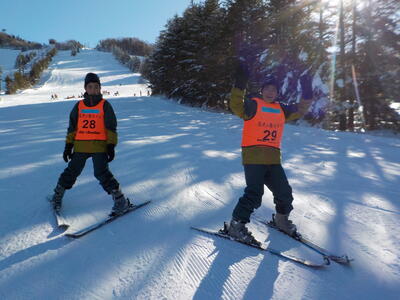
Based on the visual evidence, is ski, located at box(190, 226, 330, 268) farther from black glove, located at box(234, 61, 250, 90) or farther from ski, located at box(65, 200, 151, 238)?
black glove, located at box(234, 61, 250, 90)

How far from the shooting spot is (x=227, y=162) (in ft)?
17.5

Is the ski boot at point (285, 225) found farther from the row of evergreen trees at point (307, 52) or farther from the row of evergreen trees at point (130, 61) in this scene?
the row of evergreen trees at point (130, 61)

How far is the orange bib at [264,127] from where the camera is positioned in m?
2.71

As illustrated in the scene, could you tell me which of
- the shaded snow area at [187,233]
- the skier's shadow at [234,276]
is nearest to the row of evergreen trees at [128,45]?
the shaded snow area at [187,233]

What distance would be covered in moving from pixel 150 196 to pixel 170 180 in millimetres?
659

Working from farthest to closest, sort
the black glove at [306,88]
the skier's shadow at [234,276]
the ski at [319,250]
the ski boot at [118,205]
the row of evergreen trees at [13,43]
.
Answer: the row of evergreen trees at [13,43] < the ski boot at [118,205] < the black glove at [306,88] < the ski at [319,250] < the skier's shadow at [234,276]

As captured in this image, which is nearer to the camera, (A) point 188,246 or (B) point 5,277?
(B) point 5,277

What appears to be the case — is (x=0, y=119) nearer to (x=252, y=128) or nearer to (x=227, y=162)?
(x=227, y=162)

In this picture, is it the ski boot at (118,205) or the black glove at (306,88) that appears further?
the ski boot at (118,205)

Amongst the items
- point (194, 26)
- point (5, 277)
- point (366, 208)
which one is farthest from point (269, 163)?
point (194, 26)

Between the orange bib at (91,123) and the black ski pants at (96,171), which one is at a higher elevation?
the orange bib at (91,123)

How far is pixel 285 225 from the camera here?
2752 millimetres

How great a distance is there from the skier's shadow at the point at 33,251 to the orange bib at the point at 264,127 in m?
2.02

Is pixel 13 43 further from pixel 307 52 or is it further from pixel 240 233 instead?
pixel 240 233
